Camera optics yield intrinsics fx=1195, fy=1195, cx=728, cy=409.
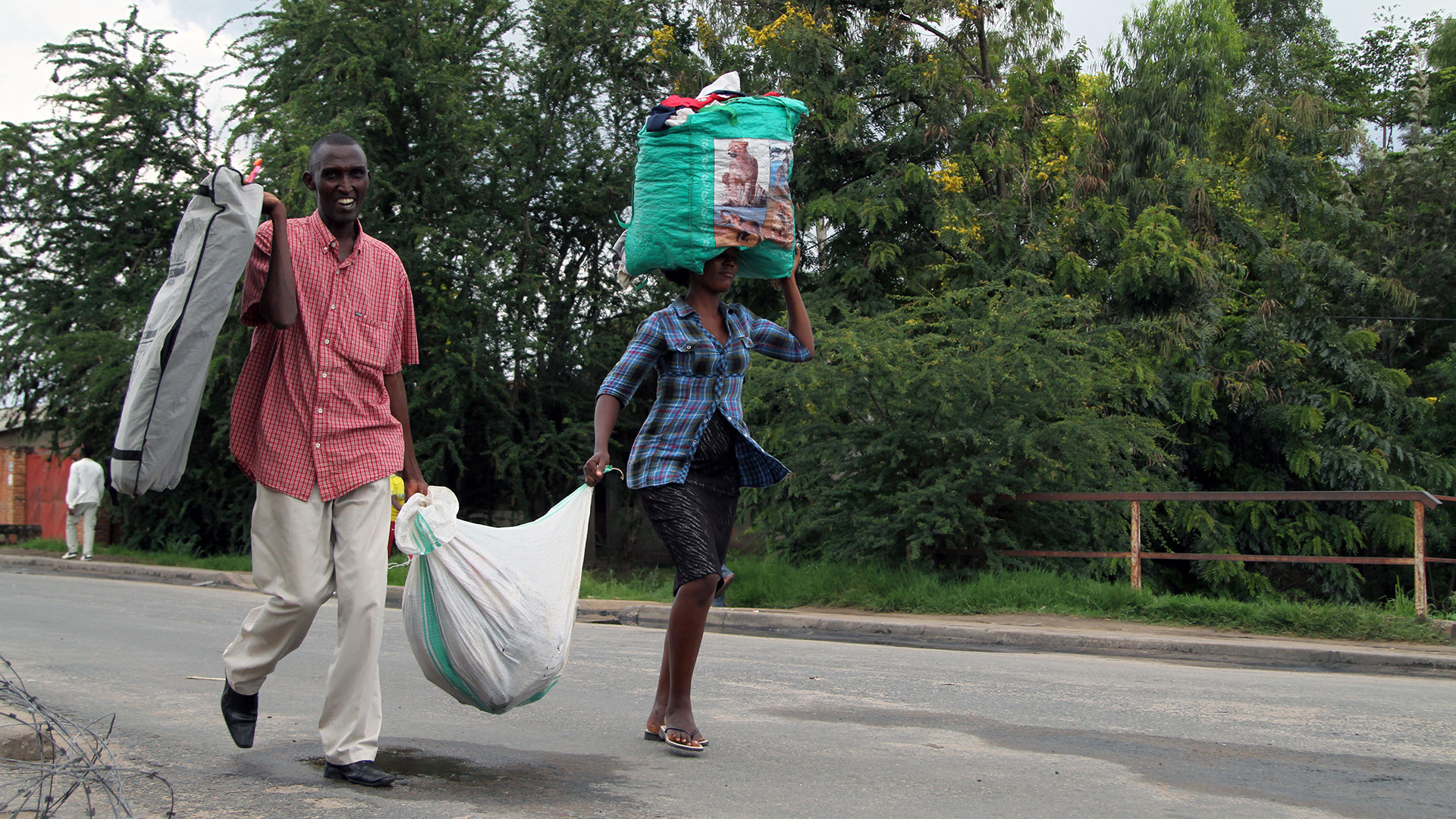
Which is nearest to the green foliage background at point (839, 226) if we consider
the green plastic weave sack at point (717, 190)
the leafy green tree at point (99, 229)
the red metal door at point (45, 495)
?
the leafy green tree at point (99, 229)

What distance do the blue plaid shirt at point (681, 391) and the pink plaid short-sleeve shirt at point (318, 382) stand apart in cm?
82

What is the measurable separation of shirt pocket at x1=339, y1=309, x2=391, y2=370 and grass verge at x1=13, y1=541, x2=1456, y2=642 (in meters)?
7.76

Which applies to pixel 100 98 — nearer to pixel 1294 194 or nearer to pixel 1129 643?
pixel 1129 643

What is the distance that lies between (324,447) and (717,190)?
175cm

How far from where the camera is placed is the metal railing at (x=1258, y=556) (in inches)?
370

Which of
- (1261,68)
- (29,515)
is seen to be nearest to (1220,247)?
Answer: (1261,68)

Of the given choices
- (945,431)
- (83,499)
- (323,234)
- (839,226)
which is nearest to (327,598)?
(323,234)

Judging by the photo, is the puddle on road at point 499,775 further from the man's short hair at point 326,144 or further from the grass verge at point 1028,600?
the grass verge at point 1028,600

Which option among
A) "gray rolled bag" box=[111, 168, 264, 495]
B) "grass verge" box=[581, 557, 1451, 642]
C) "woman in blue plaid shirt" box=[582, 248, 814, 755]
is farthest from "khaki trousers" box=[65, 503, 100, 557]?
"gray rolled bag" box=[111, 168, 264, 495]

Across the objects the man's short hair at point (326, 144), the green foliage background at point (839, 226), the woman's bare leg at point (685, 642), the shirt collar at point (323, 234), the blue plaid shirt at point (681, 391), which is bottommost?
the woman's bare leg at point (685, 642)

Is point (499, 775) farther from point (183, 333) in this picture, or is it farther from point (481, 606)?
point (183, 333)

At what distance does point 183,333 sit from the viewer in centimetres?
330

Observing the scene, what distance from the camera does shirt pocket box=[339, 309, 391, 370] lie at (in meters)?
3.85

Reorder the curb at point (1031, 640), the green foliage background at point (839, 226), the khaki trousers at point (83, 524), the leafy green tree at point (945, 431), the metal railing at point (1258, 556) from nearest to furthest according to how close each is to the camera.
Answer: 1. the curb at point (1031, 640)
2. the metal railing at point (1258, 556)
3. the leafy green tree at point (945, 431)
4. the green foliage background at point (839, 226)
5. the khaki trousers at point (83, 524)
